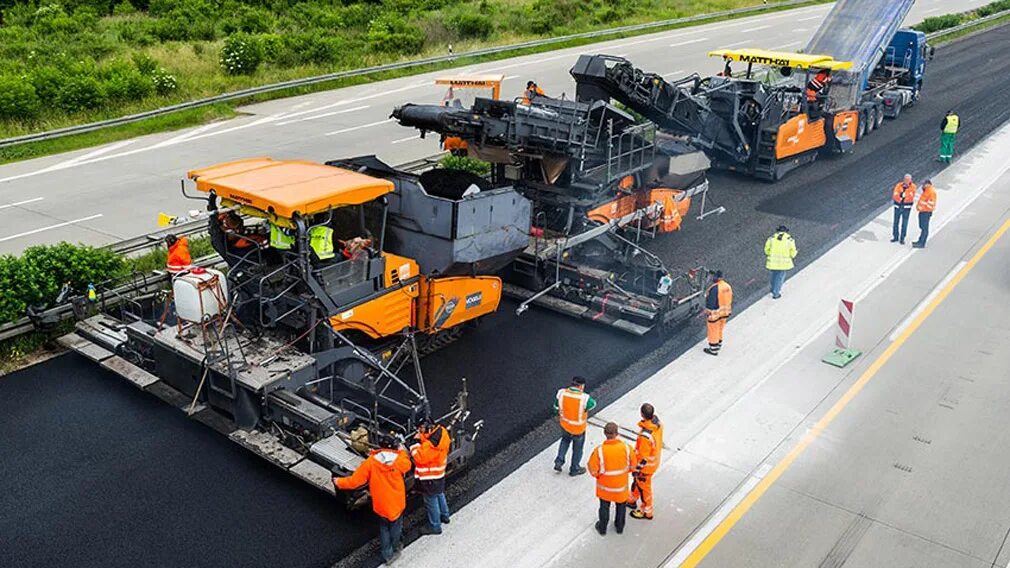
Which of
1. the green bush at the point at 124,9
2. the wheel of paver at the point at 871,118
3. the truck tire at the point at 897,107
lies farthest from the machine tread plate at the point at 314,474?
the green bush at the point at 124,9

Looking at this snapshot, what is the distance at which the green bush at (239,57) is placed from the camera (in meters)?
28.2

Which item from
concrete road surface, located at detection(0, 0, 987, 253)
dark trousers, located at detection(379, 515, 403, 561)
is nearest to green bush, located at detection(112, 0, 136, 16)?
concrete road surface, located at detection(0, 0, 987, 253)

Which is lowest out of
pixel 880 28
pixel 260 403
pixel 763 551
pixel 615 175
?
pixel 763 551

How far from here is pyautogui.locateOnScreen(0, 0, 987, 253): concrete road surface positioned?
54.9 feet

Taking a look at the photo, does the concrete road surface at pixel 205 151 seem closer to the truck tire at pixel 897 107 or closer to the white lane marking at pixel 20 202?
the white lane marking at pixel 20 202

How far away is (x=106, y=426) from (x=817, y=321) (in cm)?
Result: 986

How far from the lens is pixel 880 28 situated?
24.8 m

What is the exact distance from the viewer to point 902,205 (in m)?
15.9

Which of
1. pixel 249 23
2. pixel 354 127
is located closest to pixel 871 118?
pixel 354 127

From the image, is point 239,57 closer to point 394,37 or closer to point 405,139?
point 394,37

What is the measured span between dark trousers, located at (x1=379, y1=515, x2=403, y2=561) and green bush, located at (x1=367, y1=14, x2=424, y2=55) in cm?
2751

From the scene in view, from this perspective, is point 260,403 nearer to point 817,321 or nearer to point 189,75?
point 817,321

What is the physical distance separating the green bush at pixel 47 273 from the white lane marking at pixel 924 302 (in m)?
11.4

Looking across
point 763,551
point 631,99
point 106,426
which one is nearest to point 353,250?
point 106,426
